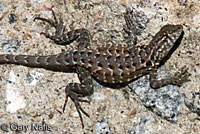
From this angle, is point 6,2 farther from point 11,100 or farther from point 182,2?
point 182,2

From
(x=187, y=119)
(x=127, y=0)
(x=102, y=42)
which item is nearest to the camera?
(x=187, y=119)

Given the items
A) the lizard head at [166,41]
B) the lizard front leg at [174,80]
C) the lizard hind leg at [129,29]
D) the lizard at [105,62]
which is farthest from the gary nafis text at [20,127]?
the lizard head at [166,41]

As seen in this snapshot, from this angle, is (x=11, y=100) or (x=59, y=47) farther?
(x=59, y=47)

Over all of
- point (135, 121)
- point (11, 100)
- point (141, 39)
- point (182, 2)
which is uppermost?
point (182, 2)

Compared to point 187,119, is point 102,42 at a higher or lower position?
higher

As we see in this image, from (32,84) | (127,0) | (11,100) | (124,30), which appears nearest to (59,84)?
(32,84)

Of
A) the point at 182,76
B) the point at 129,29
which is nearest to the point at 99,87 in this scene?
the point at 129,29

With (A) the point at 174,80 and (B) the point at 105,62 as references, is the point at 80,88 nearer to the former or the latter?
(B) the point at 105,62

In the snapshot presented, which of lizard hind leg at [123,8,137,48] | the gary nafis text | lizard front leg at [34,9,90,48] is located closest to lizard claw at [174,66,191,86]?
lizard hind leg at [123,8,137,48]
